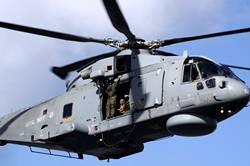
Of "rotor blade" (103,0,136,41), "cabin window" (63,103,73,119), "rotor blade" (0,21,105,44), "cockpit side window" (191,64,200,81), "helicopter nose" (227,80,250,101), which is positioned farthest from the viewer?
"cabin window" (63,103,73,119)

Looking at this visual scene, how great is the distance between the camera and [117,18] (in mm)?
28734

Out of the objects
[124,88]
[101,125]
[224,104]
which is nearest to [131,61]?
[124,88]

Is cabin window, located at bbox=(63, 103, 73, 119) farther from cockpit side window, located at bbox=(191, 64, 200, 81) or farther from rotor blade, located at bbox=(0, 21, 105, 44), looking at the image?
cockpit side window, located at bbox=(191, 64, 200, 81)

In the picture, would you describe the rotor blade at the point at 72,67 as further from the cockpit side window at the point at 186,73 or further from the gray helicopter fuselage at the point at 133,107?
the cockpit side window at the point at 186,73

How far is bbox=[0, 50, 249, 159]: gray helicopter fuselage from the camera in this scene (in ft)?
91.6

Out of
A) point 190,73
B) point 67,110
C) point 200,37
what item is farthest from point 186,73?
point 67,110

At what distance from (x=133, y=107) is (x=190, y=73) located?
9.89 ft

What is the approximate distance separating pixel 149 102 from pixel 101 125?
8.95ft

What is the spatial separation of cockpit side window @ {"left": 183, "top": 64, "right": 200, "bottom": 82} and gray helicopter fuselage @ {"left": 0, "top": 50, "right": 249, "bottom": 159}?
11cm

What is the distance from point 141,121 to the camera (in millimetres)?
28891

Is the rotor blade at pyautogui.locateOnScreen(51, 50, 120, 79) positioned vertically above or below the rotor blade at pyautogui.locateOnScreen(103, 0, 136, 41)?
below

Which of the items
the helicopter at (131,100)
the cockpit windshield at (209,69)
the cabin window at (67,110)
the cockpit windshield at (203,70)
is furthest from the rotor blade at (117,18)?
the cabin window at (67,110)

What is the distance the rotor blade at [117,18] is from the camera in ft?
90.4

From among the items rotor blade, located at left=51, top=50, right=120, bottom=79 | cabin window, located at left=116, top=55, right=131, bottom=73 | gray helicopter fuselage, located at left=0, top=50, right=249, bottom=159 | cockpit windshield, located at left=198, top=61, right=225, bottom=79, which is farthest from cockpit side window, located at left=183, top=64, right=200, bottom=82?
rotor blade, located at left=51, top=50, right=120, bottom=79
